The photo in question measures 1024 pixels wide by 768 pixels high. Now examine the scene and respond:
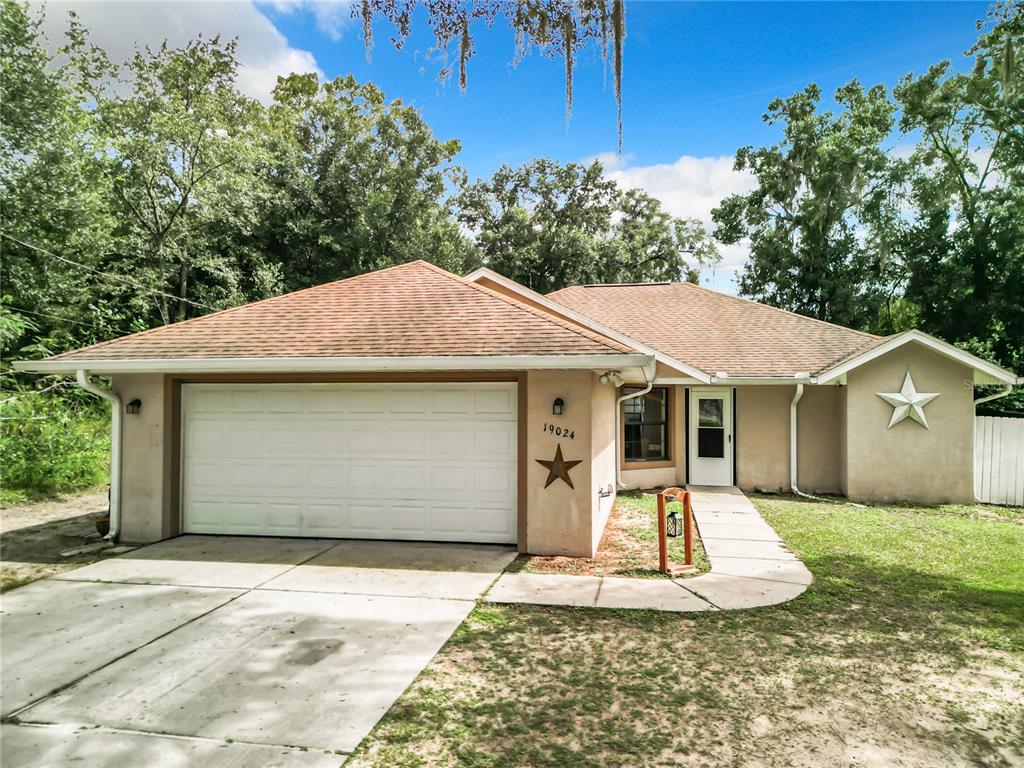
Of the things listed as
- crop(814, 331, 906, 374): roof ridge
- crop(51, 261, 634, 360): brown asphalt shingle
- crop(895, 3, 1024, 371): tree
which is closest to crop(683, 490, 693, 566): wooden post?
crop(51, 261, 634, 360): brown asphalt shingle

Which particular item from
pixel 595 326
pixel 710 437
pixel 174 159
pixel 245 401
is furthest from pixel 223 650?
pixel 174 159

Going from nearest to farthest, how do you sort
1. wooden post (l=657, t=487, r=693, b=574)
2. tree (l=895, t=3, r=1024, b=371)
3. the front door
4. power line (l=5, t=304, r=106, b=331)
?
wooden post (l=657, t=487, r=693, b=574) → the front door → power line (l=5, t=304, r=106, b=331) → tree (l=895, t=3, r=1024, b=371)

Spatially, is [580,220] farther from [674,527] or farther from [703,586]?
[703,586]

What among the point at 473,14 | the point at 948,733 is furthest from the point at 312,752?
the point at 473,14

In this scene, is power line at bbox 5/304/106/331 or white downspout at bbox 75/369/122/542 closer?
white downspout at bbox 75/369/122/542

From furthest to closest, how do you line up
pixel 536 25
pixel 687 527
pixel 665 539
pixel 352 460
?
1. pixel 352 460
2. pixel 687 527
3. pixel 665 539
4. pixel 536 25

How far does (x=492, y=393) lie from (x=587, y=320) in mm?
3794

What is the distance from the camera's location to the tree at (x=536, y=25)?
5520 mm

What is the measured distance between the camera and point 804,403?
1273 cm

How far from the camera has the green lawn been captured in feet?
11.0

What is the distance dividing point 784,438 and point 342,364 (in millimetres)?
9820

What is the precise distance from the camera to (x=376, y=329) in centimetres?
820

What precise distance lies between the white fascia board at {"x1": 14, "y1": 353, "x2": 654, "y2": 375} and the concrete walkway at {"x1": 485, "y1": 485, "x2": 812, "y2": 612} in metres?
2.42

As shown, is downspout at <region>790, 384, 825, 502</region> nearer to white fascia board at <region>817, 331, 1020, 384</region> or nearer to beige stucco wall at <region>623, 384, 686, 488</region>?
white fascia board at <region>817, 331, 1020, 384</region>
